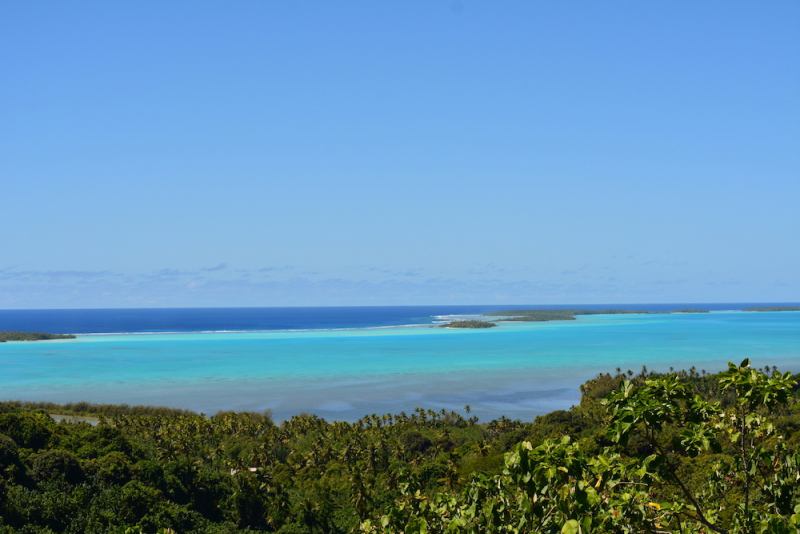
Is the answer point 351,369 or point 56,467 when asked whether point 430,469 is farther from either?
point 351,369

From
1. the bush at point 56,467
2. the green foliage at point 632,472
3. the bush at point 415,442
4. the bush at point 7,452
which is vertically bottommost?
the bush at point 415,442

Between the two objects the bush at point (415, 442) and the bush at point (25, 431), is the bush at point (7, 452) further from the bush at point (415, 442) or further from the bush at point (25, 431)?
the bush at point (415, 442)

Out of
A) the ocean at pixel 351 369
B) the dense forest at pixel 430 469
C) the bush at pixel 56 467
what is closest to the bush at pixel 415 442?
the dense forest at pixel 430 469

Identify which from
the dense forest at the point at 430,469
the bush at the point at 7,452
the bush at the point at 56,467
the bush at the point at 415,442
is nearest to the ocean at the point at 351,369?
the dense forest at the point at 430,469

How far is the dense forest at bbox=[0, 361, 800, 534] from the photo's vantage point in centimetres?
645

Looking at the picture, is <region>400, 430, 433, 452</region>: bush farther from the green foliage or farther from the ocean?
the green foliage

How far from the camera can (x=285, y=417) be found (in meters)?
78.2

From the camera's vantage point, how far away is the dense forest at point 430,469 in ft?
21.2

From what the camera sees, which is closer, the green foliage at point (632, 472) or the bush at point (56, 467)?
the green foliage at point (632, 472)

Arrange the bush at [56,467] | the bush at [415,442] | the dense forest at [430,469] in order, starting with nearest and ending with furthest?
the dense forest at [430,469], the bush at [56,467], the bush at [415,442]

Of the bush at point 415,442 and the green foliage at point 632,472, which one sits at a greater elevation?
the green foliage at point 632,472

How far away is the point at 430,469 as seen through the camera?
5053 centimetres

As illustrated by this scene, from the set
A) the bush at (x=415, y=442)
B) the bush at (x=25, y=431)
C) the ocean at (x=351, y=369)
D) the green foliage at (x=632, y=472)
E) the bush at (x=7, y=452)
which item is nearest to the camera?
the green foliage at (x=632, y=472)

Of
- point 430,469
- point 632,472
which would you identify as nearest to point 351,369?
point 430,469
